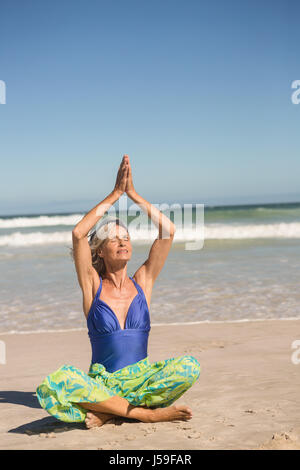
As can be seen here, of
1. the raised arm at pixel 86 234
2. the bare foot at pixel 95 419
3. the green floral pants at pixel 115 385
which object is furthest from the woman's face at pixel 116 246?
the bare foot at pixel 95 419

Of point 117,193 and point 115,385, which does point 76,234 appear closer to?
point 117,193

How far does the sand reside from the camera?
3582 millimetres

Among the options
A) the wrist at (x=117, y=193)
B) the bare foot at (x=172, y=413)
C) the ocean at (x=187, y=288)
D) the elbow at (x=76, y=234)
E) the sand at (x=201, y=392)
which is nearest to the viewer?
the sand at (x=201, y=392)

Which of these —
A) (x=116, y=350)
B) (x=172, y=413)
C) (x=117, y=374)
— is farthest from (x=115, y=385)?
(x=172, y=413)

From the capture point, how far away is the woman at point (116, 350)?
12.4 ft

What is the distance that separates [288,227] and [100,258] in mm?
24568

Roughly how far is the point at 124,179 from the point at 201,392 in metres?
2.11

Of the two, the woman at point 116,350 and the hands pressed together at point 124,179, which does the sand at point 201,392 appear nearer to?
the woman at point 116,350

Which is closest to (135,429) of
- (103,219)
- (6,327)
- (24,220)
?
(103,219)

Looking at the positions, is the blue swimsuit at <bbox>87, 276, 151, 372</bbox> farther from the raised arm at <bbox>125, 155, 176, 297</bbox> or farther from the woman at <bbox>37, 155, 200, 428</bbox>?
the raised arm at <bbox>125, 155, 176, 297</bbox>

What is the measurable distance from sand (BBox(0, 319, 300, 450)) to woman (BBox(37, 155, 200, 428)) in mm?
164

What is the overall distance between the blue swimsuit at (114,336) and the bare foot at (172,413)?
0.42m

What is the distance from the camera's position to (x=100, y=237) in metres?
4.29

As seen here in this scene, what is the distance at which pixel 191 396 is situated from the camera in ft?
15.3
